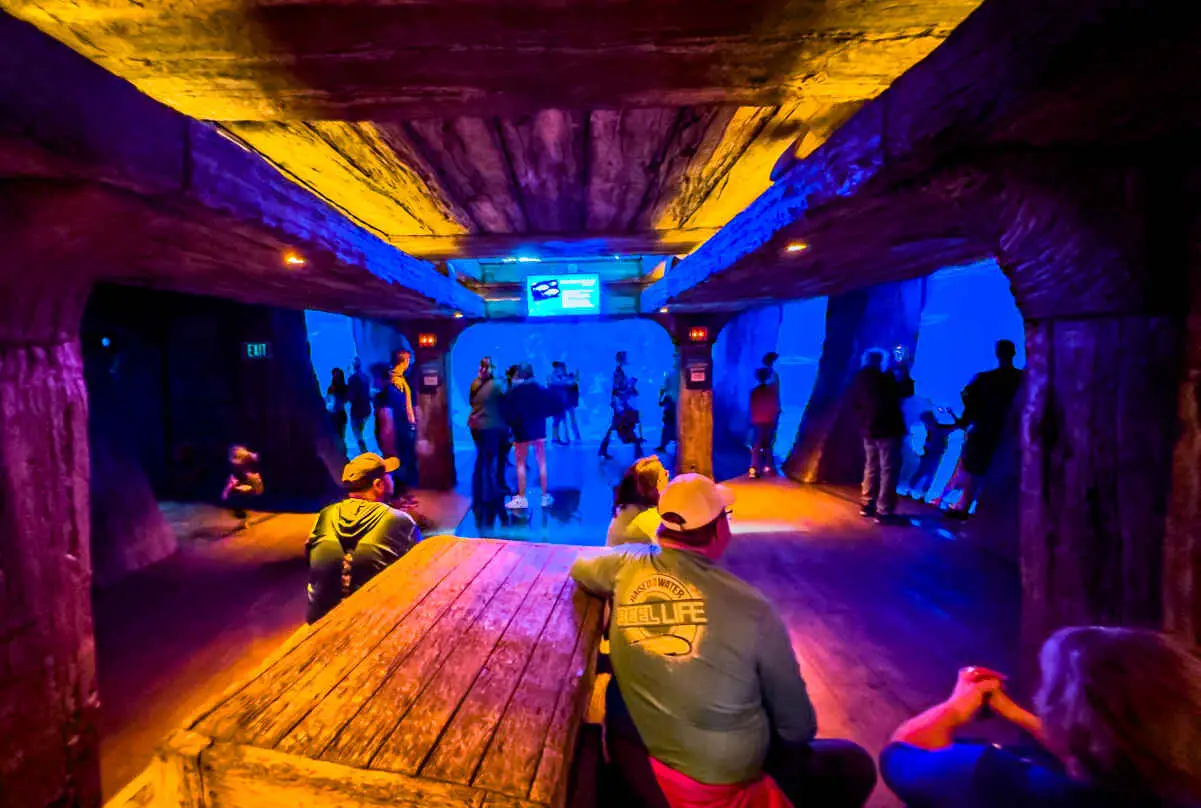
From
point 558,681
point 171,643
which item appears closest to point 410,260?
point 171,643

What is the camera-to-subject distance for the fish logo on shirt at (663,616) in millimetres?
1599

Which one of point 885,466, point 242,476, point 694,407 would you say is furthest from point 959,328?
point 242,476

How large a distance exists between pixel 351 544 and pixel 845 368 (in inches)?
340

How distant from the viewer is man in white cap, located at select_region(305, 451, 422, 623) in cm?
268

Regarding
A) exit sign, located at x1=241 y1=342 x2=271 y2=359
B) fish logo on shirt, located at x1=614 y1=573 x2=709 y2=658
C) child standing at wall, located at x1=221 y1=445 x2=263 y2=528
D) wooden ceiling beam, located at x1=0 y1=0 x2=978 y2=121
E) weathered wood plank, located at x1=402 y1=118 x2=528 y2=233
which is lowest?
child standing at wall, located at x1=221 y1=445 x2=263 y2=528

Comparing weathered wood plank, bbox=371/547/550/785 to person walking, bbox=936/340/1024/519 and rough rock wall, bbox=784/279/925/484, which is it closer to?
person walking, bbox=936/340/1024/519

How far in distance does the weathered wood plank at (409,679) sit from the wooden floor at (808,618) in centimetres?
156

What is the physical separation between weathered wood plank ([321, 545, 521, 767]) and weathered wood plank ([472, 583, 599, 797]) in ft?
1.08

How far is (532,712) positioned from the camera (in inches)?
63.7

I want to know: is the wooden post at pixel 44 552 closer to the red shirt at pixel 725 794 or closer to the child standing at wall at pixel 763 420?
the red shirt at pixel 725 794

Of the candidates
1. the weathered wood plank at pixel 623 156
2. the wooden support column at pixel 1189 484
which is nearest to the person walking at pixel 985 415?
the weathered wood plank at pixel 623 156

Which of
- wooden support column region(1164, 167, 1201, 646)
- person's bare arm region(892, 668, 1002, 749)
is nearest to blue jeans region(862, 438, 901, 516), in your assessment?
wooden support column region(1164, 167, 1201, 646)

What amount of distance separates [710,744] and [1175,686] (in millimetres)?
1106

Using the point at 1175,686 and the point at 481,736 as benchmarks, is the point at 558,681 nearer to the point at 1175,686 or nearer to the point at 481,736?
the point at 481,736
